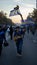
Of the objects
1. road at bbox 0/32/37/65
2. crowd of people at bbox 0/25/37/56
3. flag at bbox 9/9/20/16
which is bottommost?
road at bbox 0/32/37/65

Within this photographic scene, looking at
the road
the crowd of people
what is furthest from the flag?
the road

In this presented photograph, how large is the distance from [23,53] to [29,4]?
2.83 ft

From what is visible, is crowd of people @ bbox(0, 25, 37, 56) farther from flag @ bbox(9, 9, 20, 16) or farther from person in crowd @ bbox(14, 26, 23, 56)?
flag @ bbox(9, 9, 20, 16)

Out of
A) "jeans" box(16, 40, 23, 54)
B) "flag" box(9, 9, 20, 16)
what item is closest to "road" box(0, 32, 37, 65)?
"jeans" box(16, 40, 23, 54)

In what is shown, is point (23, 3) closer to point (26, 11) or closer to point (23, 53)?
point (26, 11)

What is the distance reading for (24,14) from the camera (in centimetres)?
197

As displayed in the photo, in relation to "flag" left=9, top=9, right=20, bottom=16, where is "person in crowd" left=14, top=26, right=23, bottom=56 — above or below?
below

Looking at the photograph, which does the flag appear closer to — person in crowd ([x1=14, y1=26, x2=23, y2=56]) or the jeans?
person in crowd ([x1=14, y1=26, x2=23, y2=56])

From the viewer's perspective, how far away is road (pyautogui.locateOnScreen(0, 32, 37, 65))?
193cm

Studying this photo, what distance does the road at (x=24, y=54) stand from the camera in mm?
1927

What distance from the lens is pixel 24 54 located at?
1.97m

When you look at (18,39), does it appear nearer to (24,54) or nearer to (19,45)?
(19,45)

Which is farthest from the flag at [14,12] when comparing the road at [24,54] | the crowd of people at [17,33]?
the road at [24,54]

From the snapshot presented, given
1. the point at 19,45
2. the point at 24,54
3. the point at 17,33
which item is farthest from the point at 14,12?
the point at 24,54
